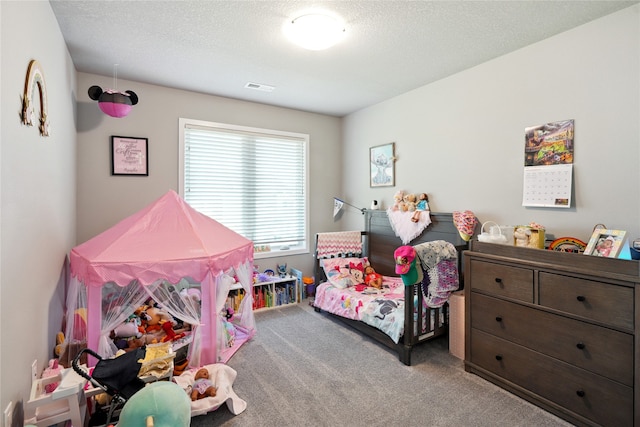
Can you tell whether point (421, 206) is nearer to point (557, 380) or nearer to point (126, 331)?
point (557, 380)

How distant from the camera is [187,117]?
12.2ft

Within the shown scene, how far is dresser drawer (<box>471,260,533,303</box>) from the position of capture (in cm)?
219

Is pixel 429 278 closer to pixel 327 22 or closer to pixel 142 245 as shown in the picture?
pixel 327 22

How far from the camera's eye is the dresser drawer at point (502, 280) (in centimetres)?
219

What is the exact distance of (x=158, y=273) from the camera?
7.44 feet

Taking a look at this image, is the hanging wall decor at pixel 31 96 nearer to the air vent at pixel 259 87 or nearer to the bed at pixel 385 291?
the air vent at pixel 259 87

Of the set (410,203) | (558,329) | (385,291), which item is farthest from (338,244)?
(558,329)

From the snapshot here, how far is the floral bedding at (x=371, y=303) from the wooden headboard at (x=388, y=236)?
23 centimetres

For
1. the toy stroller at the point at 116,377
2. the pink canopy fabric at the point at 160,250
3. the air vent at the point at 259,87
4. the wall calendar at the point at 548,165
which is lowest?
the toy stroller at the point at 116,377

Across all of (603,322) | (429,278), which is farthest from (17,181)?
(603,322)

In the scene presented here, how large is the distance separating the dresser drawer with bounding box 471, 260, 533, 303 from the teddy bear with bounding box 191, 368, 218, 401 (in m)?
2.10

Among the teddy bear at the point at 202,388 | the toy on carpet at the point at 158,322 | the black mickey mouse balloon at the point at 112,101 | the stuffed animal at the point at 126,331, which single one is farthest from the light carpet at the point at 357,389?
the black mickey mouse balloon at the point at 112,101

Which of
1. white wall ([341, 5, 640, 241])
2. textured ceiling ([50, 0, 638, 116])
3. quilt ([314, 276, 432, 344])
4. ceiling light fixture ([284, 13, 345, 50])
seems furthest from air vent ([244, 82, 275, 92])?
quilt ([314, 276, 432, 344])

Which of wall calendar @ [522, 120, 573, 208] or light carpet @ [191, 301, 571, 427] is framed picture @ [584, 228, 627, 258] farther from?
light carpet @ [191, 301, 571, 427]
